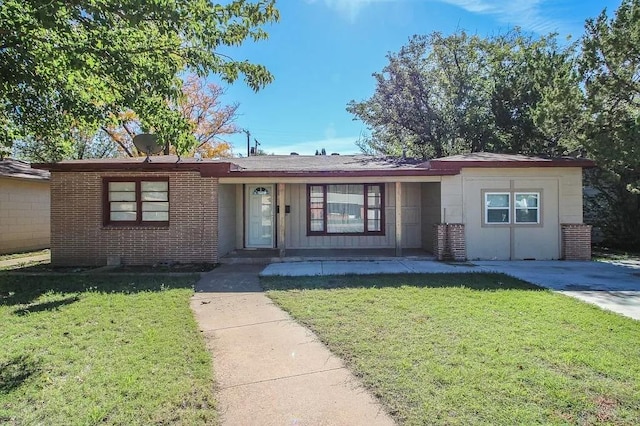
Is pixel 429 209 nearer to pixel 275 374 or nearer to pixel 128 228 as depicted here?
pixel 128 228

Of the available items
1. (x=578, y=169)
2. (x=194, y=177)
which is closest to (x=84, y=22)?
(x=194, y=177)

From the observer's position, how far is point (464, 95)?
1925 centimetres

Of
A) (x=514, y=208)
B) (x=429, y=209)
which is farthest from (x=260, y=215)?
(x=514, y=208)

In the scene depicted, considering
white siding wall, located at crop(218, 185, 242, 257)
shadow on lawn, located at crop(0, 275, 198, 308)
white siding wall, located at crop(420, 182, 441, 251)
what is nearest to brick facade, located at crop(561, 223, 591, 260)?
white siding wall, located at crop(420, 182, 441, 251)

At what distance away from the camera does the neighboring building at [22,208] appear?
522 inches

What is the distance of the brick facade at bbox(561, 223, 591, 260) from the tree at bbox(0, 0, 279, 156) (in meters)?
9.84

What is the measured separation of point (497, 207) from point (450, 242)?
5.78 feet


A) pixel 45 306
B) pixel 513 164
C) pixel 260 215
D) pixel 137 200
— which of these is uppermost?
pixel 513 164

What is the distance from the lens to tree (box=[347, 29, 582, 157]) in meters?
17.7

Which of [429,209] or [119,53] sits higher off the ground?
[119,53]

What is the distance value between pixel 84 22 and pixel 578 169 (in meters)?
12.0

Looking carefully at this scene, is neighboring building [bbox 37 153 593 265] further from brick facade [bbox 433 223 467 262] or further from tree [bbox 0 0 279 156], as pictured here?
tree [bbox 0 0 279 156]

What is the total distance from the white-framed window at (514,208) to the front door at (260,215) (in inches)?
260

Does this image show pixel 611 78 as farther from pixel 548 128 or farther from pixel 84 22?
pixel 84 22
